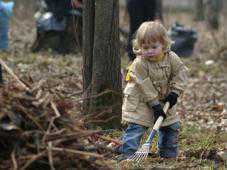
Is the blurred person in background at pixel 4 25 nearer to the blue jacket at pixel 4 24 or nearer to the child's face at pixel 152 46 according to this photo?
the blue jacket at pixel 4 24

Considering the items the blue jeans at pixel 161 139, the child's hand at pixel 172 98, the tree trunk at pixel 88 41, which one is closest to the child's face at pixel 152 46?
the child's hand at pixel 172 98

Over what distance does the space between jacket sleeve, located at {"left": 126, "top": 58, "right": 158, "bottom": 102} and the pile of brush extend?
1.46 metres

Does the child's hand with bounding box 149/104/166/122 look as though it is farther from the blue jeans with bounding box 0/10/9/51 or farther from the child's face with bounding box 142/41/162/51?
the blue jeans with bounding box 0/10/9/51

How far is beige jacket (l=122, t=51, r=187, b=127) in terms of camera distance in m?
6.12

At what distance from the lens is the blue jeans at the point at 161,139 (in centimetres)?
626

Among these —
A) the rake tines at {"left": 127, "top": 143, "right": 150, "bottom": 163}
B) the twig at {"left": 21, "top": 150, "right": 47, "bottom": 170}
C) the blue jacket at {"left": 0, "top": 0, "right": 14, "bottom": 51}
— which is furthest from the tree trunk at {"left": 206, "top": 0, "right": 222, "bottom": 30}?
the twig at {"left": 21, "top": 150, "right": 47, "bottom": 170}

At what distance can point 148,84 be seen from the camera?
6.11m

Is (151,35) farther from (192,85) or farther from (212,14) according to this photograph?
(212,14)

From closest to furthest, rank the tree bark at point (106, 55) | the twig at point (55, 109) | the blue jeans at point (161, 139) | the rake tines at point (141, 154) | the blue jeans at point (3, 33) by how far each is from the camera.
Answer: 1. the twig at point (55, 109)
2. the rake tines at point (141, 154)
3. the blue jeans at point (161, 139)
4. the tree bark at point (106, 55)
5. the blue jeans at point (3, 33)

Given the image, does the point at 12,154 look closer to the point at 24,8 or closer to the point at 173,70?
the point at 173,70

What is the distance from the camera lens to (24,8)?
893 inches

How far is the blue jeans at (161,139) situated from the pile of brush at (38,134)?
5.08 ft

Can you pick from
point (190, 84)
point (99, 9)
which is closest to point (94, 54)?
point (99, 9)

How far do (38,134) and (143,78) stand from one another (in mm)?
1904
